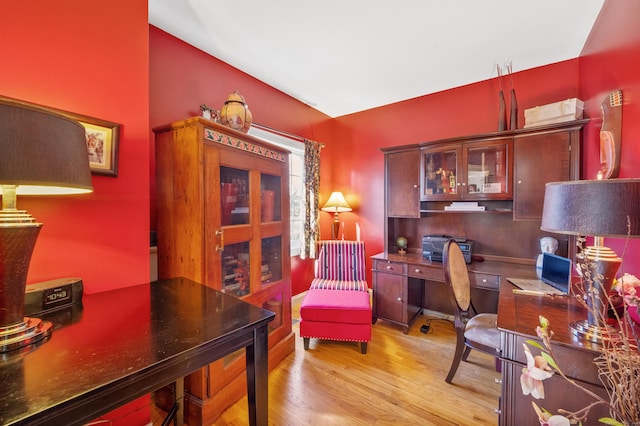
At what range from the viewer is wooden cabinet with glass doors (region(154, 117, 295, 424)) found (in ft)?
4.95

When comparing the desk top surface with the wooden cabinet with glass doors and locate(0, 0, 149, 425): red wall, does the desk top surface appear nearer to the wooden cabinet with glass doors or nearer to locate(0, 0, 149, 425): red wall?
the wooden cabinet with glass doors

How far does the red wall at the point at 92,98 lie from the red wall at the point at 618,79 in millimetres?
2521

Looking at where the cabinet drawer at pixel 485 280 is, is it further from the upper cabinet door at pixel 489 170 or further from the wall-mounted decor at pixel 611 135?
→ the wall-mounted decor at pixel 611 135

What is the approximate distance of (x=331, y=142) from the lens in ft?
12.6

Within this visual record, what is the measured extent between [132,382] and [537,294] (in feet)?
6.56

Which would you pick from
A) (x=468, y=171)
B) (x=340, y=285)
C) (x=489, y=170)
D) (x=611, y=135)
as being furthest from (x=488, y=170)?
(x=340, y=285)

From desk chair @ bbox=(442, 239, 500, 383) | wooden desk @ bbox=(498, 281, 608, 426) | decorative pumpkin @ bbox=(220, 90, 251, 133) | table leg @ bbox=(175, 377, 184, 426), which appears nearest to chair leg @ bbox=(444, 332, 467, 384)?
desk chair @ bbox=(442, 239, 500, 383)

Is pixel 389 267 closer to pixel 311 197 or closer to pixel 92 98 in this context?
pixel 311 197

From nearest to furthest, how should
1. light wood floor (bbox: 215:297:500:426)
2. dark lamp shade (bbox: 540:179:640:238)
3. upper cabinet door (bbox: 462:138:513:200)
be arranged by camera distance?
1. dark lamp shade (bbox: 540:179:640:238)
2. light wood floor (bbox: 215:297:500:426)
3. upper cabinet door (bbox: 462:138:513:200)

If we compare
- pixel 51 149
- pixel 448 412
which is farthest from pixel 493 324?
pixel 51 149

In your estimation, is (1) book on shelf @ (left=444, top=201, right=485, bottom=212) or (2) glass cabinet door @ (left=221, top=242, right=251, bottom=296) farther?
(1) book on shelf @ (left=444, top=201, right=485, bottom=212)

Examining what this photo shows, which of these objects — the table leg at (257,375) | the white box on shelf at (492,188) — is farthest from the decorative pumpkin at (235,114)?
the white box on shelf at (492,188)

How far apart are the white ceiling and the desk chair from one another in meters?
1.62

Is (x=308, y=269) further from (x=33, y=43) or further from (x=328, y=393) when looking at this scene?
(x=33, y=43)
